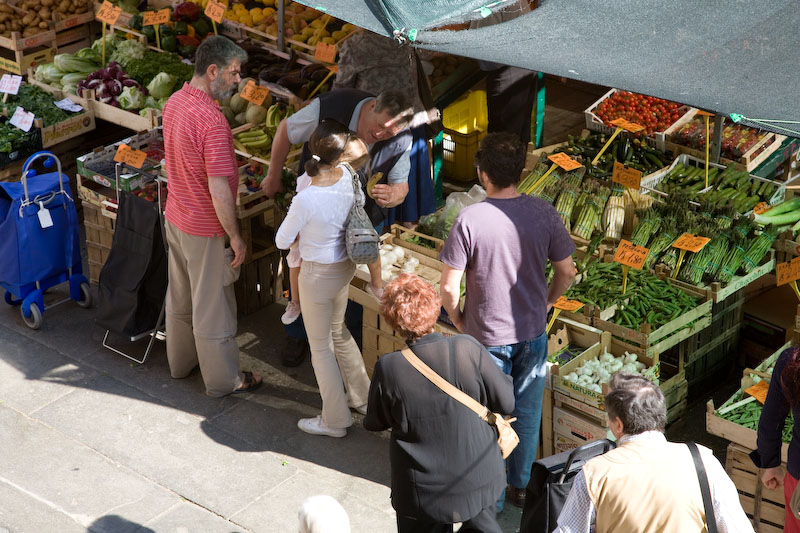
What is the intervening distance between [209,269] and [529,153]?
2799mm

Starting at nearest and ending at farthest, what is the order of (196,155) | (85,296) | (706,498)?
(706,498), (196,155), (85,296)

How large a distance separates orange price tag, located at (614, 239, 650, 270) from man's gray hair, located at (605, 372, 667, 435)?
222 cm

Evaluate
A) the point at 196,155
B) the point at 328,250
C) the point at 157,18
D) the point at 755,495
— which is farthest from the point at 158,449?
the point at 157,18

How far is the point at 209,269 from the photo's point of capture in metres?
6.15

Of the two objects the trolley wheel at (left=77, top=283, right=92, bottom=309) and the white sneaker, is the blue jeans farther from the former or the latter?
the trolley wheel at (left=77, top=283, right=92, bottom=309)

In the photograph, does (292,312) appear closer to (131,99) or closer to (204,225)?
(204,225)

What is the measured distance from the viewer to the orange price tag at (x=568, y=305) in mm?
5707

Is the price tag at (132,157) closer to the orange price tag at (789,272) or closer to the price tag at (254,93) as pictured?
the price tag at (254,93)

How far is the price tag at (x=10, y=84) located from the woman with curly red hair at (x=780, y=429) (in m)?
6.68

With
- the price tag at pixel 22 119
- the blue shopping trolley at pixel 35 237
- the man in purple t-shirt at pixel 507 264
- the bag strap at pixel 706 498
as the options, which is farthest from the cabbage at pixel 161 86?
the bag strap at pixel 706 498

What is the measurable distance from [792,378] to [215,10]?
235 inches

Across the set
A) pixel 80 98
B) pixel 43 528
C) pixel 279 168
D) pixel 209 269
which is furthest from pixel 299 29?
pixel 43 528

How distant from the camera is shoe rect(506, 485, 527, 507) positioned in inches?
218

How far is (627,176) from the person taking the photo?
6719 millimetres
